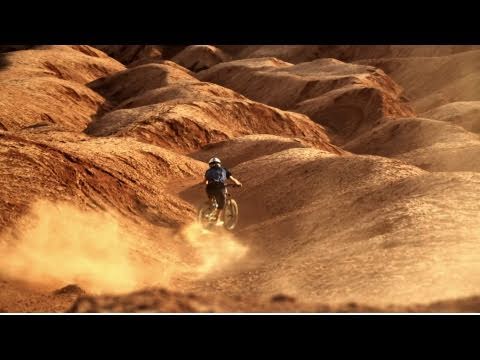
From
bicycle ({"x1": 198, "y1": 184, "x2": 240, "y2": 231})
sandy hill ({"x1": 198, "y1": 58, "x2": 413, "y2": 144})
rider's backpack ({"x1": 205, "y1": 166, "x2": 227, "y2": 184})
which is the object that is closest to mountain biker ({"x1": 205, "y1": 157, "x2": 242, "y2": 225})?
rider's backpack ({"x1": 205, "y1": 166, "x2": 227, "y2": 184})

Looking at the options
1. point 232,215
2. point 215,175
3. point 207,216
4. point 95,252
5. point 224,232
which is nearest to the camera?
point 95,252

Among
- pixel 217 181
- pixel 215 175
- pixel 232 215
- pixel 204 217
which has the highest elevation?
pixel 215 175

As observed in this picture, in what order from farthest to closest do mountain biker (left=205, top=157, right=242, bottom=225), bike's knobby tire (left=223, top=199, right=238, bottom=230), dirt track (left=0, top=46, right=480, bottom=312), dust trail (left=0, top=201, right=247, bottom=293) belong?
bike's knobby tire (left=223, top=199, right=238, bottom=230) < mountain biker (left=205, top=157, right=242, bottom=225) < dust trail (left=0, top=201, right=247, bottom=293) < dirt track (left=0, top=46, right=480, bottom=312)

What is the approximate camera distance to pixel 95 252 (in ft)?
47.9

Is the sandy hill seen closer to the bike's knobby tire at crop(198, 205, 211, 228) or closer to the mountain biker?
the bike's knobby tire at crop(198, 205, 211, 228)

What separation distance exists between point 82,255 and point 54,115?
28.9 m

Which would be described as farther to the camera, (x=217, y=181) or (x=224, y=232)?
(x=224, y=232)

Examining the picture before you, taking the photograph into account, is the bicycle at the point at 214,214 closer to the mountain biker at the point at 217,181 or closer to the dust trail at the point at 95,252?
the mountain biker at the point at 217,181

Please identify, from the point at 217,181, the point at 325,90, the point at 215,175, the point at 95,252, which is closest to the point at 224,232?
the point at 217,181

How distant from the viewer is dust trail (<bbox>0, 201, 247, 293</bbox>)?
12672mm

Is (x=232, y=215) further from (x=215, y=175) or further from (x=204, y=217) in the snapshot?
(x=215, y=175)


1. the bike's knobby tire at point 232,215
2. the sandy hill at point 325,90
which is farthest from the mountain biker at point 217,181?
the sandy hill at point 325,90

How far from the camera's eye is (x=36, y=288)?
464 inches

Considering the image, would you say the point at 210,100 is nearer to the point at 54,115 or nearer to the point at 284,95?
the point at 54,115
